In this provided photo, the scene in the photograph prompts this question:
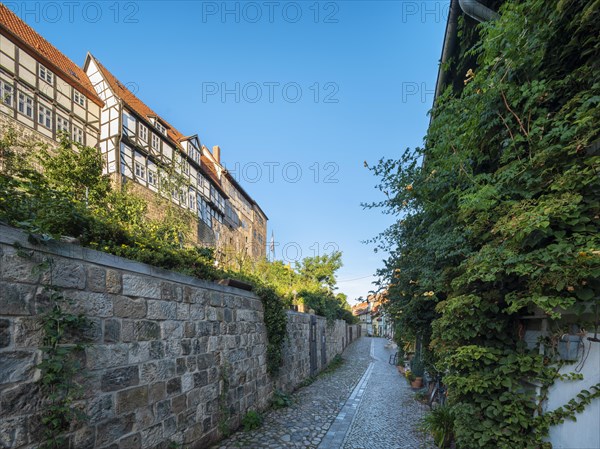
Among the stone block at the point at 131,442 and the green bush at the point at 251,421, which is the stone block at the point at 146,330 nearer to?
the stone block at the point at 131,442

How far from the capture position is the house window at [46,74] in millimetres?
12163

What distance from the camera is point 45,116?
478 inches

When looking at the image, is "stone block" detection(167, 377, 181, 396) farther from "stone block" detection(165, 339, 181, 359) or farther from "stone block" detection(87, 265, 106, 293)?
"stone block" detection(87, 265, 106, 293)

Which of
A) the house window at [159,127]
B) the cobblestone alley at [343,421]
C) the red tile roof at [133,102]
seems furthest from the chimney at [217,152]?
the cobblestone alley at [343,421]

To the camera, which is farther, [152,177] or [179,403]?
[152,177]

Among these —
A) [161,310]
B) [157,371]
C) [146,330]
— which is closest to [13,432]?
[146,330]

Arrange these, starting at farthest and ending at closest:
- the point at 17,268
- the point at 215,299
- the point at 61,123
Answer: the point at 61,123, the point at 215,299, the point at 17,268

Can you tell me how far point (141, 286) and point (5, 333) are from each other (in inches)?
47.3

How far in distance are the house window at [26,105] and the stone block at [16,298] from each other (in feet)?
42.7

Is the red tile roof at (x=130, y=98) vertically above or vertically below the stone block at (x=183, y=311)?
above

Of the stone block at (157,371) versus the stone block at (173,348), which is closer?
the stone block at (157,371)

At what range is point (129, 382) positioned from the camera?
113 inches

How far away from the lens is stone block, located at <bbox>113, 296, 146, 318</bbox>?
2816mm

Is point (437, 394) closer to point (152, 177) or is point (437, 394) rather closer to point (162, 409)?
point (162, 409)
